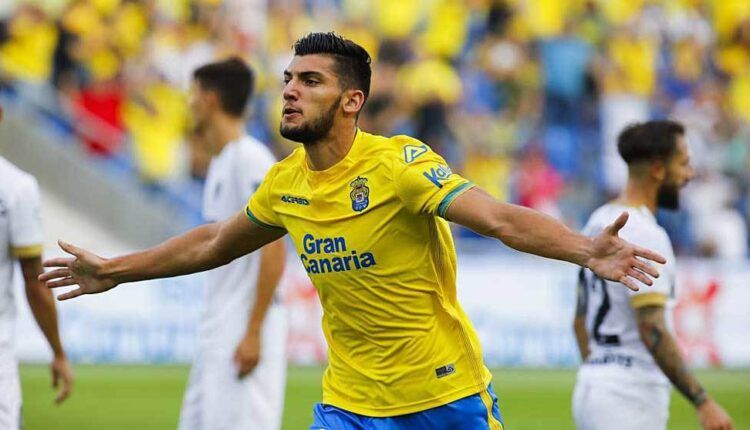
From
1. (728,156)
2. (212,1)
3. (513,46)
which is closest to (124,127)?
(212,1)

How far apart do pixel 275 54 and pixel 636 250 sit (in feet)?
53.1

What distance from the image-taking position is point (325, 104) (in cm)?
→ 557

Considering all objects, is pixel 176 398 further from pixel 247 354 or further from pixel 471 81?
pixel 471 81

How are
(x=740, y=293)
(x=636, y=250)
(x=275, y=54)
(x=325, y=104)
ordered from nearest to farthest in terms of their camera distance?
(x=636, y=250)
(x=325, y=104)
(x=740, y=293)
(x=275, y=54)

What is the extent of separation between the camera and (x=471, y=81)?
20625 mm

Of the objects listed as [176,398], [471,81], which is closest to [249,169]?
[176,398]

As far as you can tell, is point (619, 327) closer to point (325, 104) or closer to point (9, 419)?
point (325, 104)

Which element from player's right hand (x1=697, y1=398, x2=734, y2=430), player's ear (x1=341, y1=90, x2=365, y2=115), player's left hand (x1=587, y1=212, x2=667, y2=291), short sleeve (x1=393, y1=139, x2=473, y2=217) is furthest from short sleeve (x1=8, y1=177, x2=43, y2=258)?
player's right hand (x1=697, y1=398, x2=734, y2=430)

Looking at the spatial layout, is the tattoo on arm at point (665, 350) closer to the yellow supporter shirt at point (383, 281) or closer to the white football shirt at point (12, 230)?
the yellow supporter shirt at point (383, 281)

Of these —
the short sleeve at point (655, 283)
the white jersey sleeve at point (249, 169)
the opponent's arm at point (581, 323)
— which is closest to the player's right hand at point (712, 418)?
the short sleeve at point (655, 283)

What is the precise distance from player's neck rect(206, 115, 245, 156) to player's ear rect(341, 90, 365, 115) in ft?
7.31

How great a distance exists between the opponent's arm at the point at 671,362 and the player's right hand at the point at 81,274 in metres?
2.59

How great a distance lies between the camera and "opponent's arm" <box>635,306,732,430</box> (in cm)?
646

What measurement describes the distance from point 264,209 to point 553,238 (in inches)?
59.2
